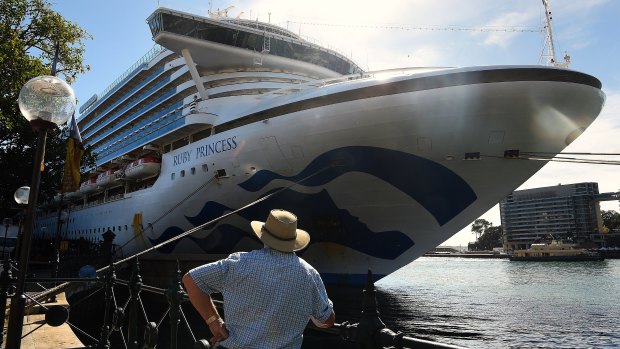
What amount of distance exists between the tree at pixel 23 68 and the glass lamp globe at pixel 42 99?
11149 millimetres

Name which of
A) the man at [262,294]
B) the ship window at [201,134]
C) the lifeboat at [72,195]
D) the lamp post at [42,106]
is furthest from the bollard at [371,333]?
the lifeboat at [72,195]

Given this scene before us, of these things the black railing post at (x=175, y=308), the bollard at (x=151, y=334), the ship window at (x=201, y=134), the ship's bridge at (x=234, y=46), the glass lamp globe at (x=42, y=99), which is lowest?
the bollard at (x=151, y=334)

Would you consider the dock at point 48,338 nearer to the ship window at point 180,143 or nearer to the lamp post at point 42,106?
the lamp post at point 42,106

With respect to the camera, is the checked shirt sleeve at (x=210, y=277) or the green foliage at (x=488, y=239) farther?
the green foliage at (x=488, y=239)

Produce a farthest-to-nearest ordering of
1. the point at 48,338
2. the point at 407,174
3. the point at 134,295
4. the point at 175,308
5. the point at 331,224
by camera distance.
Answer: the point at 331,224, the point at 407,174, the point at 48,338, the point at 134,295, the point at 175,308

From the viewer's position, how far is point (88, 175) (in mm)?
29688

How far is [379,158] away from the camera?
1242 cm

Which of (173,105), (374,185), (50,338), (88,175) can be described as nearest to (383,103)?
(374,185)

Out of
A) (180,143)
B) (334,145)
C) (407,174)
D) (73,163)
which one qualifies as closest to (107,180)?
(180,143)

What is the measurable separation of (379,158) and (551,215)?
393 ft

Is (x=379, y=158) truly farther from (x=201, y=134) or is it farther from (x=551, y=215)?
(x=551, y=215)

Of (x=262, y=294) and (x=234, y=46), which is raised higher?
(x=234, y=46)

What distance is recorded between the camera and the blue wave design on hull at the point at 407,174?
1231 centimetres

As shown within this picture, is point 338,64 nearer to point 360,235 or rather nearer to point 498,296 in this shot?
point 360,235
